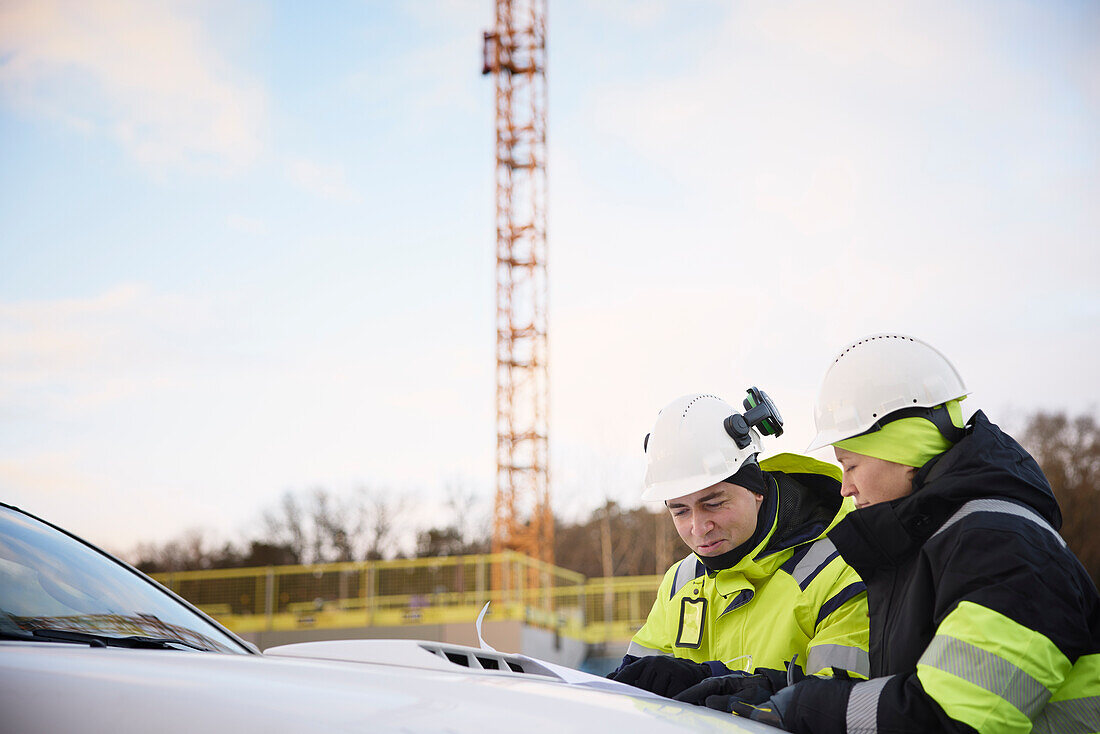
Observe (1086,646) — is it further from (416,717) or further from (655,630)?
(655,630)

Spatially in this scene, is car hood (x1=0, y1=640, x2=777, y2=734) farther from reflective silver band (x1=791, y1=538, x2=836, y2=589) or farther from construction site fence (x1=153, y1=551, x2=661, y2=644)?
construction site fence (x1=153, y1=551, x2=661, y2=644)

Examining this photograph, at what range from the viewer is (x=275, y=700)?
1.62m

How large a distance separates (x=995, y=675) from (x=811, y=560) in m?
1.40

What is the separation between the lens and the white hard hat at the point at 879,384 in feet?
9.07

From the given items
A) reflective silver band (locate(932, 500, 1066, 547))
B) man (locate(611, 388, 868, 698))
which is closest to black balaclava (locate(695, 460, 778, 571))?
man (locate(611, 388, 868, 698))

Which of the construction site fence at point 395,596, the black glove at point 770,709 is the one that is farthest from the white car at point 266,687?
the construction site fence at point 395,596

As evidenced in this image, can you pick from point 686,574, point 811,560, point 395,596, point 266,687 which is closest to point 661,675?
point 811,560

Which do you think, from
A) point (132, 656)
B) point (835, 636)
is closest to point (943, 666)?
point (835, 636)

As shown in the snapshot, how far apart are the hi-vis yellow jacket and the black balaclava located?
0.03 ft

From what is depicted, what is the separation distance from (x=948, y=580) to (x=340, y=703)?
134cm

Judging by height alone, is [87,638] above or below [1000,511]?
below

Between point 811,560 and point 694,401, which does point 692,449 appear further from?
Answer: point 811,560

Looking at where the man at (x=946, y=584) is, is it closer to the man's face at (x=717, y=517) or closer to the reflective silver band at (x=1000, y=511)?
the reflective silver band at (x=1000, y=511)

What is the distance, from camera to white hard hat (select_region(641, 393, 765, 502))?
3.77 meters
